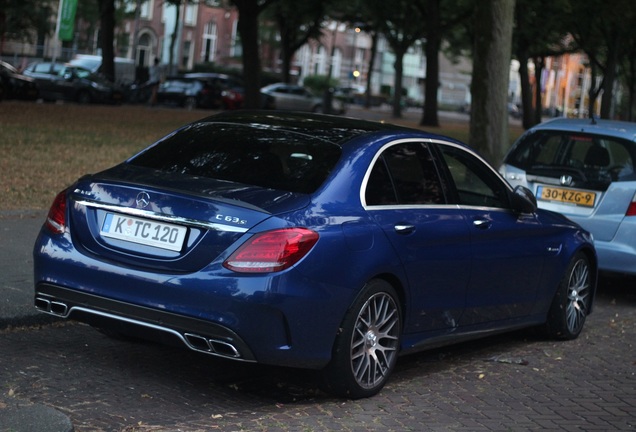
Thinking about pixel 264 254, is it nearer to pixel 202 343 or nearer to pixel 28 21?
pixel 202 343

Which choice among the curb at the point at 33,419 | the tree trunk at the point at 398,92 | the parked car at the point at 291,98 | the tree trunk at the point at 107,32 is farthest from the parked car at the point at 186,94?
the curb at the point at 33,419

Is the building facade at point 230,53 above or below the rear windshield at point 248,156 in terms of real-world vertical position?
above

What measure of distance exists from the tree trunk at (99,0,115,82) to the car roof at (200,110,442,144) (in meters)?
41.0

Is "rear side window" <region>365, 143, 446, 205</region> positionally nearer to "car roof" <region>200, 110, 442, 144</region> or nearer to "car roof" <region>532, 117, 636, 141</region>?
"car roof" <region>200, 110, 442, 144</region>

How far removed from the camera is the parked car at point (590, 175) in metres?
10.6

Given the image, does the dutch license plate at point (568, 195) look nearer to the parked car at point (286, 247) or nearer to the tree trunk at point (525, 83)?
the parked car at point (286, 247)

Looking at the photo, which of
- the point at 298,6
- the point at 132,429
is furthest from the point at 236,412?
the point at 298,6

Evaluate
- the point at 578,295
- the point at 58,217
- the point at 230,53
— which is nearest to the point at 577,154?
the point at 578,295

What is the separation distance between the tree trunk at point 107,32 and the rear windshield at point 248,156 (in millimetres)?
41394

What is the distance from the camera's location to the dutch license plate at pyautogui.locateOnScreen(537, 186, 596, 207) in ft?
35.2

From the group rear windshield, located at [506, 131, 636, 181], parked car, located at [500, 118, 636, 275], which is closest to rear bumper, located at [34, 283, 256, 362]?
parked car, located at [500, 118, 636, 275]

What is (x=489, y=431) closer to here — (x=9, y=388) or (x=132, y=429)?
(x=132, y=429)

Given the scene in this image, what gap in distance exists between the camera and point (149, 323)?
5953 mm

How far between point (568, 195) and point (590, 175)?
Result: 268 mm
